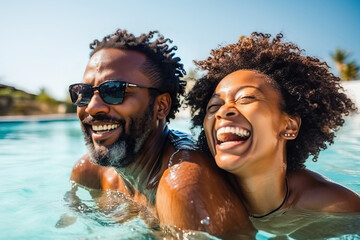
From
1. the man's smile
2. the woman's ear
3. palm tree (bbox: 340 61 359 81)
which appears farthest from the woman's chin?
palm tree (bbox: 340 61 359 81)

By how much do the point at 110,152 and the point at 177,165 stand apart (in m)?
0.70

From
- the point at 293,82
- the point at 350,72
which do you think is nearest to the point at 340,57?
the point at 350,72

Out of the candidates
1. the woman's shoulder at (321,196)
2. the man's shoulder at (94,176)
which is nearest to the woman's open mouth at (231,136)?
the woman's shoulder at (321,196)

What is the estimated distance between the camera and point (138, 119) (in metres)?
2.84

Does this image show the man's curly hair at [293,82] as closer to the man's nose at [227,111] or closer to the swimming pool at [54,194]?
the man's nose at [227,111]

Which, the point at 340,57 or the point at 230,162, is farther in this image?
the point at 340,57

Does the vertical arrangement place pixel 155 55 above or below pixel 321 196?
above

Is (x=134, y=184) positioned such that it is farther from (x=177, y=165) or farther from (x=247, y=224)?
(x=247, y=224)

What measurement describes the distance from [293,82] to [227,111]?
740 mm

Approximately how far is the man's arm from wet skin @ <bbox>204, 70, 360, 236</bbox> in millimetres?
202

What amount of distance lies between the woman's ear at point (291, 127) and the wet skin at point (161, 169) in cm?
62

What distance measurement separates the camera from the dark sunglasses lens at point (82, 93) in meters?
2.89

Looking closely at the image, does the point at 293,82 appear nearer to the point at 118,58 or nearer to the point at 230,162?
the point at 230,162

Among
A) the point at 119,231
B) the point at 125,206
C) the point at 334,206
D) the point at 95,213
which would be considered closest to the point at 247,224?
the point at 334,206
